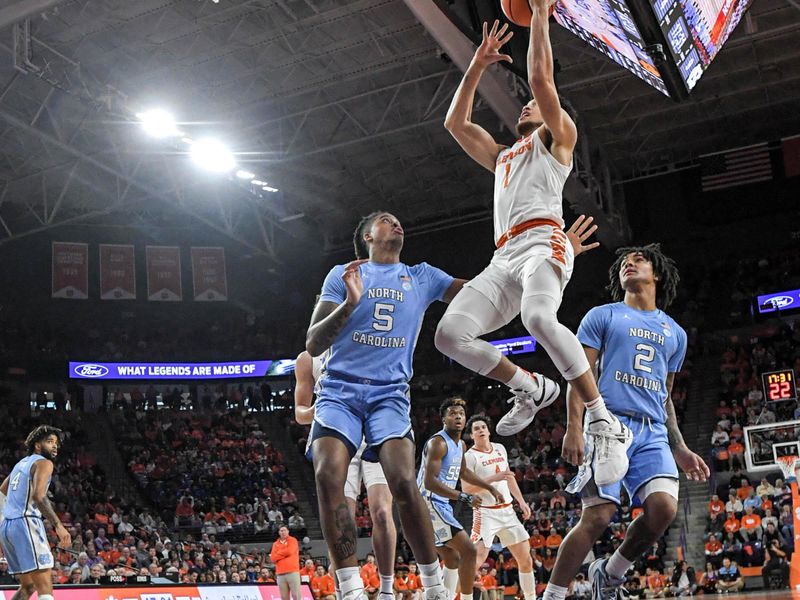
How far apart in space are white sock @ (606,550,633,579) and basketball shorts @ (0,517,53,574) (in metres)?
5.62

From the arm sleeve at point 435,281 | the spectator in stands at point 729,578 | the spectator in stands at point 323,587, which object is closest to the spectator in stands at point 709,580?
the spectator in stands at point 729,578

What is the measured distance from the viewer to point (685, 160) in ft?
90.6

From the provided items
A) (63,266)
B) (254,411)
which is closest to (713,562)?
A: (254,411)

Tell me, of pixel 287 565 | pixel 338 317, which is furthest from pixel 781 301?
pixel 338 317

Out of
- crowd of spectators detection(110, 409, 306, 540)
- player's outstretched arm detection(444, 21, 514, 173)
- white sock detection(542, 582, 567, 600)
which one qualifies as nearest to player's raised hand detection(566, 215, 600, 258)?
player's outstretched arm detection(444, 21, 514, 173)

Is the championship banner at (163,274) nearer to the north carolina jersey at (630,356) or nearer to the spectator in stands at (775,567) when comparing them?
the spectator in stands at (775,567)

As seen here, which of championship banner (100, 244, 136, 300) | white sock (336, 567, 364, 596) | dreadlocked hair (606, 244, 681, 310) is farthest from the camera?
championship banner (100, 244, 136, 300)

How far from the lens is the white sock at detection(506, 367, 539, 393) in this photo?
5.51 m

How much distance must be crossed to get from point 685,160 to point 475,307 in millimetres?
24043

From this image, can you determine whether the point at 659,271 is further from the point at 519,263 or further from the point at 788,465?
the point at 788,465

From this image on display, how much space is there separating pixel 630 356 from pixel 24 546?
20.3 feet

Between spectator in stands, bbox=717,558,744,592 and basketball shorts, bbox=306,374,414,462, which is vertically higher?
basketball shorts, bbox=306,374,414,462

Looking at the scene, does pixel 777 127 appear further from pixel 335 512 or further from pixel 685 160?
pixel 335 512

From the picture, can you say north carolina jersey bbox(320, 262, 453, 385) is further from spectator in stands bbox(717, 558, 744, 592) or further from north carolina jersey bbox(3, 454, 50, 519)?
spectator in stands bbox(717, 558, 744, 592)
